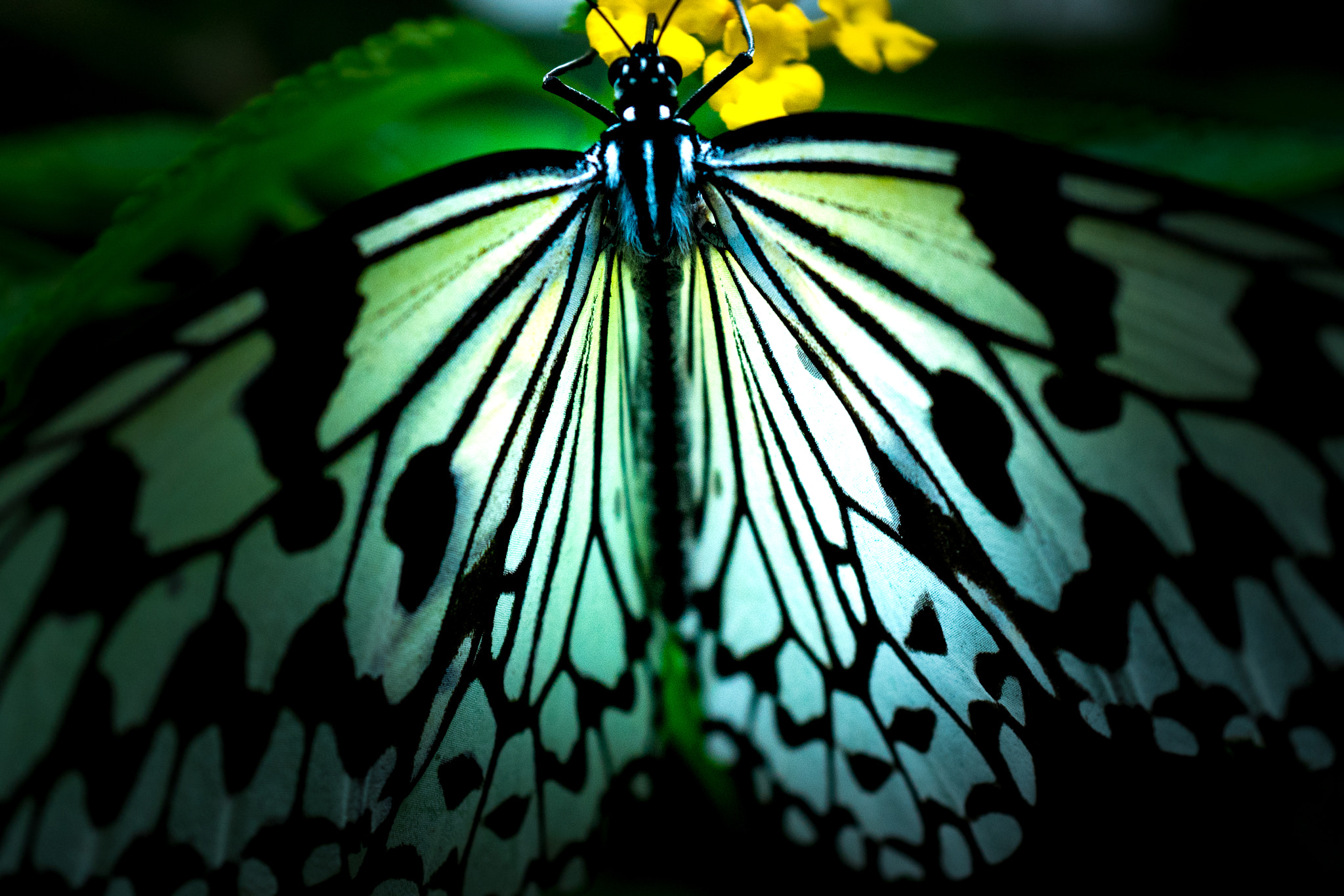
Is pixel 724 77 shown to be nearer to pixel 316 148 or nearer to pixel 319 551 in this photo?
pixel 316 148

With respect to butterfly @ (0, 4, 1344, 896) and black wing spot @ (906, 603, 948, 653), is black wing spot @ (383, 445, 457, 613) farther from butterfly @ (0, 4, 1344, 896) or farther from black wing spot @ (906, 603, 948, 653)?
black wing spot @ (906, 603, 948, 653)

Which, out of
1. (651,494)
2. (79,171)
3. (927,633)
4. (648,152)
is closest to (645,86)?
(648,152)

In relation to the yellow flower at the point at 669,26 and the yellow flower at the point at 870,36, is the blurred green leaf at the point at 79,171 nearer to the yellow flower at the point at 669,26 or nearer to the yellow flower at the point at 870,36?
the yellow flower at the point at 669,26

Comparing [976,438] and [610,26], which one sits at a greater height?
[610,26]

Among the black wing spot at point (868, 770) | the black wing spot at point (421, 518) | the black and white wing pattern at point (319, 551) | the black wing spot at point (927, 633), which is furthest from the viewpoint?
the black wing spot at point (868, 770)

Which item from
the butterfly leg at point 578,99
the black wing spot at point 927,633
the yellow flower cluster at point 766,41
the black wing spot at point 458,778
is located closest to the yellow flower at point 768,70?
the yellow flower cluster at point 766,41
